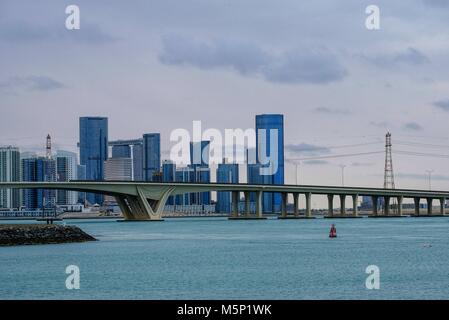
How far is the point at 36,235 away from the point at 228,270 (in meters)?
37.6

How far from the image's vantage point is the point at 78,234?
106 meters

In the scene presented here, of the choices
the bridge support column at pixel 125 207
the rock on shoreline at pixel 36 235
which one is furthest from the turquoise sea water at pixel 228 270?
the bridge support column at pixel 125 207

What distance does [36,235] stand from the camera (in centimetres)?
9925

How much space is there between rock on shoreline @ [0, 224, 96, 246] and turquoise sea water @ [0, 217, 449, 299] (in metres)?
2.86

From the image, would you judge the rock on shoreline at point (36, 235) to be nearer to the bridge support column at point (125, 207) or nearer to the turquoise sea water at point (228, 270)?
the turquoise sea water at point (228, 270)

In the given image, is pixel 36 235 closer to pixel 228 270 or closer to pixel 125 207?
pixel 228 270

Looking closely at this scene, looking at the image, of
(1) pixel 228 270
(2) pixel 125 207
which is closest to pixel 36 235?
(1) pixel 228 270

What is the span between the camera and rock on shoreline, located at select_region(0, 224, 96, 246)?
9700 cm

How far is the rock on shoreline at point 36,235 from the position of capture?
97000 millimetres

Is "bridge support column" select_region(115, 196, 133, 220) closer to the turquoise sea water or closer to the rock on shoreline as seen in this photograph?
the rock on shoreline

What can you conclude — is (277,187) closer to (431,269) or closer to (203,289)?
(431,269)

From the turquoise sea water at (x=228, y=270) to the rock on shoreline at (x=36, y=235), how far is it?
9.39ft

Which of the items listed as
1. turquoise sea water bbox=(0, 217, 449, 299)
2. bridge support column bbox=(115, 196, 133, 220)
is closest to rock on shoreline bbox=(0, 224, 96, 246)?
turquoise sea water bbox=(0, 217, 449, 299)
